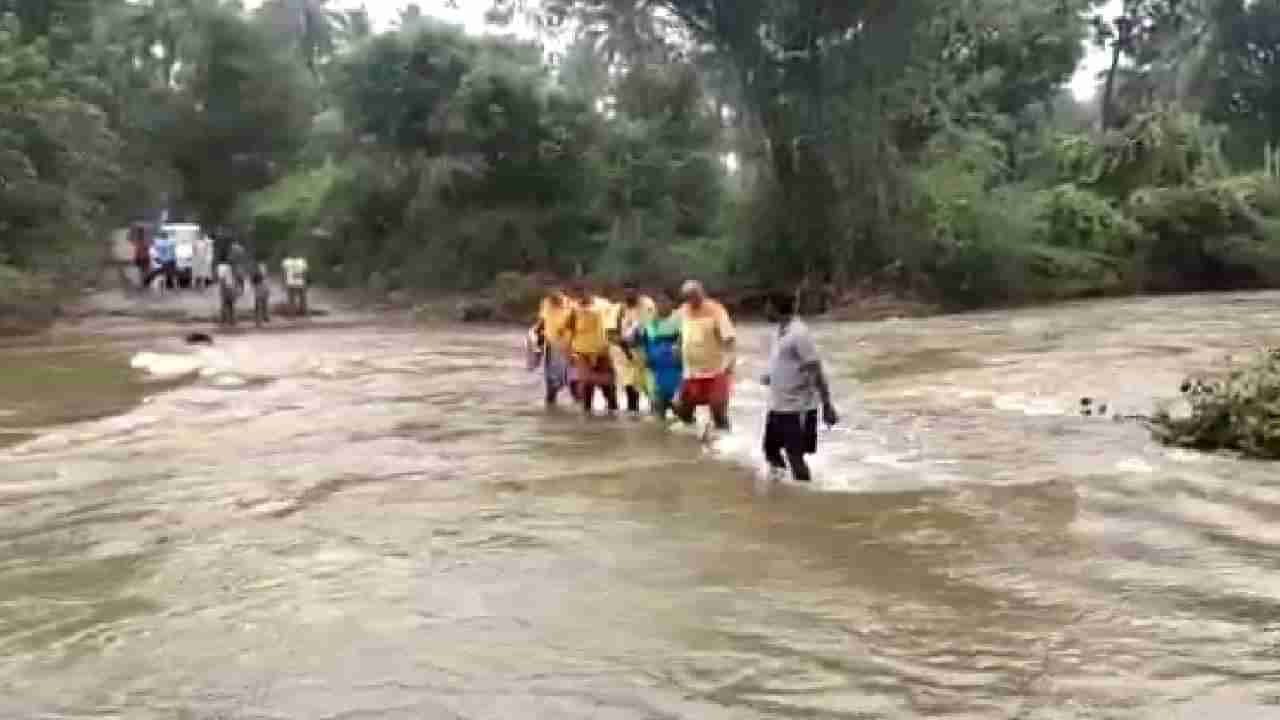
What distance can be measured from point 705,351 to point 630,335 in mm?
1963

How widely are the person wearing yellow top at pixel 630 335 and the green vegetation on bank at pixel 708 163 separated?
17.6 m

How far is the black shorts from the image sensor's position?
461 inches

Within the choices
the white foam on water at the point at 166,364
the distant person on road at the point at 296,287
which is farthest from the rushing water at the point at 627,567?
the distant person on road at the point at 296,287

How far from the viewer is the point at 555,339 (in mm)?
17219

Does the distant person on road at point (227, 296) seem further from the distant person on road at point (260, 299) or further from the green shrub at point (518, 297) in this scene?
the green shrub at point (518, 297)

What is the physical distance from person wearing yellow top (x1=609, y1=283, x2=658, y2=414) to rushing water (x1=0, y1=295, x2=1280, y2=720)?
0.65 m

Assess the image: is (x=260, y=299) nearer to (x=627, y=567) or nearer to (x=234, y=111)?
(x=234, y=111)

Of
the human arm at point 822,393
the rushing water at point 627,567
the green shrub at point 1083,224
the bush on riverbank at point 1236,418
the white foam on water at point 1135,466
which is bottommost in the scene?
the rushing water at point 627,567

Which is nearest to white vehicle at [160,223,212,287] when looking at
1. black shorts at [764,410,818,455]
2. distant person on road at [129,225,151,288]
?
distant person on road at [129,225,151,288]

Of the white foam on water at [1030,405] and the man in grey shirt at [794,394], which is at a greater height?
the man in grey shirt at [794,394]

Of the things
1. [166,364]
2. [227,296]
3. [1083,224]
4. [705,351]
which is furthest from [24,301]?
[705,351]

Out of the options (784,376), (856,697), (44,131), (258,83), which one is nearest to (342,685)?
(856,697)

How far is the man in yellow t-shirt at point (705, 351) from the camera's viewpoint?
13641 millimetres

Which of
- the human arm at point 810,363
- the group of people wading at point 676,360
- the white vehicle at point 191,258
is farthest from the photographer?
the white vehicle at point 191,258
